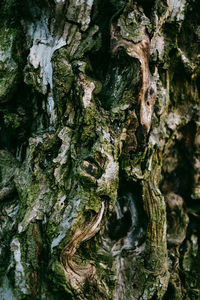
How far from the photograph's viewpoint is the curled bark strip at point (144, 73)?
1.87 metres

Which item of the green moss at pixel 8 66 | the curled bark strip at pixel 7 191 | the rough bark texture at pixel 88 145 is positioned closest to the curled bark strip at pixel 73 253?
the rough bark texture at pixel 88 145

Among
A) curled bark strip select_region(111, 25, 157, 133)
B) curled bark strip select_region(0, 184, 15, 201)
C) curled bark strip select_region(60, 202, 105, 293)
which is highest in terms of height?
curled bark strip select_region(111, 25, 157, 133)

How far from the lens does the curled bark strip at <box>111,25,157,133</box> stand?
1.87 m

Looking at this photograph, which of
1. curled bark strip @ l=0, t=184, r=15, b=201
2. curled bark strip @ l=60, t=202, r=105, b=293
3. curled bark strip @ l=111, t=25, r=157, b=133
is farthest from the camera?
curled bark strip @ l=0, t=184, r=15, b=201

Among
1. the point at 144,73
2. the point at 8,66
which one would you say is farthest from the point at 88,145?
the point at 8,66

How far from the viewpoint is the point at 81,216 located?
5.54 ft

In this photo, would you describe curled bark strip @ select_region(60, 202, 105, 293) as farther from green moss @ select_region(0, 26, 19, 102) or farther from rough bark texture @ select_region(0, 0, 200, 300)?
green moss @ select_region(0, 26, 19, 102)

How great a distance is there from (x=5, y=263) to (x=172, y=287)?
1168 mm

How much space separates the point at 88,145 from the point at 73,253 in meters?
0.62

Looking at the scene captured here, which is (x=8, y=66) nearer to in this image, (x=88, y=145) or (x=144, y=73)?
(x=88, y=145)

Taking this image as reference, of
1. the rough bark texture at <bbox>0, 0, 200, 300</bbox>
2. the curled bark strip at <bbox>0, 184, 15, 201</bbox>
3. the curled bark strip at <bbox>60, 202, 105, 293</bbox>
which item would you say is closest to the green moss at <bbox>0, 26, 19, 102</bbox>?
the rough bark texture at <bbox>0, 0, 200, 300</bbox>

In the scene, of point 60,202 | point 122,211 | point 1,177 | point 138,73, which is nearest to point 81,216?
point 60,202

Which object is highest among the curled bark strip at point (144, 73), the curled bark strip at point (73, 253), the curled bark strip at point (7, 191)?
the curled bark strip at point (144, 73)

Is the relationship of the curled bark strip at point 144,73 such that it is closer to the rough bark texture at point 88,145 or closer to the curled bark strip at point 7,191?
the rough bark texture at point 88,145
